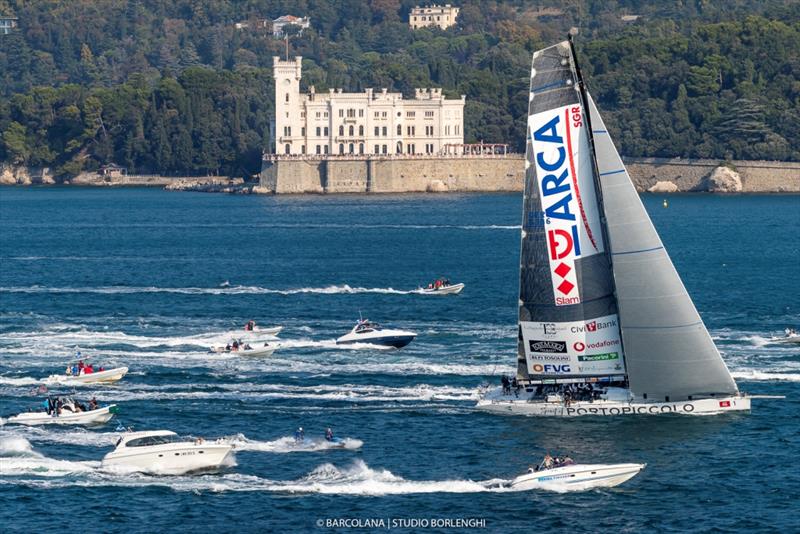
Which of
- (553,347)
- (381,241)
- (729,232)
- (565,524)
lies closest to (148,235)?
(381,241)

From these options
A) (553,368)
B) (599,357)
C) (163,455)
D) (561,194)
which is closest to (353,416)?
(553,368)

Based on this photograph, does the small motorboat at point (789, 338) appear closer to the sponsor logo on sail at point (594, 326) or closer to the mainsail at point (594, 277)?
the mainsail at point (594, 277)

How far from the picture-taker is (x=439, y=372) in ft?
251

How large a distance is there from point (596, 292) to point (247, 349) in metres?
23.4

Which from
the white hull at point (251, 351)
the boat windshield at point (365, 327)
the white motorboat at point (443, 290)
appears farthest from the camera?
the white motorboat at point (443, 290)

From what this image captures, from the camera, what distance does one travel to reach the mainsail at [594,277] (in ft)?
205

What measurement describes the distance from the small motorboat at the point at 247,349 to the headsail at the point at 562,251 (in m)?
20.4

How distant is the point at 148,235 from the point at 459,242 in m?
32.8

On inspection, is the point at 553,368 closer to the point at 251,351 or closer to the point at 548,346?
the point at 548,346

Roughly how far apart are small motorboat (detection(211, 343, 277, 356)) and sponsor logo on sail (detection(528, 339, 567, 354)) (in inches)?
829

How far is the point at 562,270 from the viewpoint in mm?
63375

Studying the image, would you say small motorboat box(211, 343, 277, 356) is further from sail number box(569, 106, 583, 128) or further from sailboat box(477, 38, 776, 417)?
sail number box(569, 106, 583, 128)

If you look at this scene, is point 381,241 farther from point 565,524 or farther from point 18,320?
point 565,524

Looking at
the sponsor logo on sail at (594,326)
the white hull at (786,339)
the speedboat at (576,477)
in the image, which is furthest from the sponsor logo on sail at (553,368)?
the white hull at (786,339)
